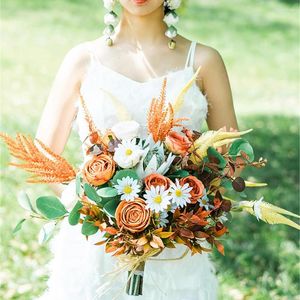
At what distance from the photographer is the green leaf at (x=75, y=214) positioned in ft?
8.58

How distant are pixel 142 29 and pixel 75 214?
107 centimetres

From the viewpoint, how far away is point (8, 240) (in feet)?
18.7

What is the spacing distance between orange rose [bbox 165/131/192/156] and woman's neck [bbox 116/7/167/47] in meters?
0.82

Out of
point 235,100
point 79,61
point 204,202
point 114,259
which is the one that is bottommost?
point 235,100

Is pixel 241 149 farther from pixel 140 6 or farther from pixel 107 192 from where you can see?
pixel 140 6

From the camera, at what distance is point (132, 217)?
8.30ft

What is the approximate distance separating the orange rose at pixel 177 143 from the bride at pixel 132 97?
0.48 m

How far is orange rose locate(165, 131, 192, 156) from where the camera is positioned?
2621 millimetres

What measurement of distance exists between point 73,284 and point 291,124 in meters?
6.96

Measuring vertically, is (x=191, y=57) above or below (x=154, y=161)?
above

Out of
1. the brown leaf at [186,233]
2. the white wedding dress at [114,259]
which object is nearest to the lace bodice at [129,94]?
Result: the white wedding dress at [114,259]

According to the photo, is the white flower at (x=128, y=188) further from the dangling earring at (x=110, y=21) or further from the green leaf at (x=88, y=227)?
the dangling earring at (x=110, y=21)

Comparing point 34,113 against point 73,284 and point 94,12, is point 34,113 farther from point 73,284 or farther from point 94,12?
point 94,12

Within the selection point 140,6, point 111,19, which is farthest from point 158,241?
point 111,19
